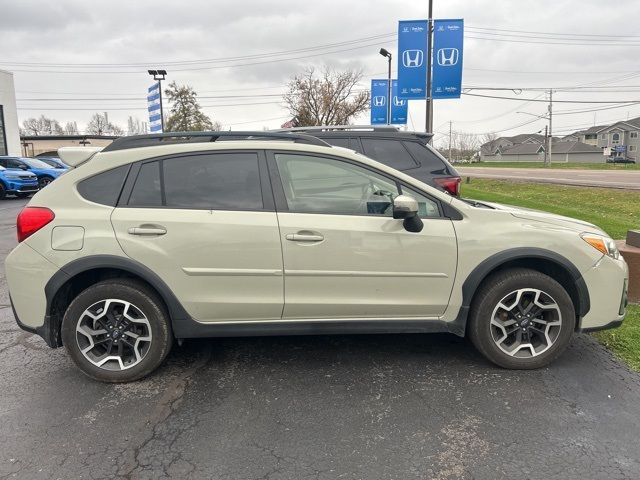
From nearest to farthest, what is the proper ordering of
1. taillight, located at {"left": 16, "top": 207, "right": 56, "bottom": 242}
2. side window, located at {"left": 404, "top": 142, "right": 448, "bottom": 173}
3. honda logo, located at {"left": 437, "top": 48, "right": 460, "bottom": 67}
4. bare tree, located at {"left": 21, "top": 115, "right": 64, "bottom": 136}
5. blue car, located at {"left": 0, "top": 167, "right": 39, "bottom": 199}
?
taillight, located at {"left": 16, "top": 207, "right": 56, "bottom": 242} → side window, located at {"left": 404, "top": 142, "right": 448, "bottom": 173} → honda logo, located at {"left": 437, "top": 48, "right": 460, "bottom": 67} → blue car, located at {"left": 0, "top": 167, "right": 39, "bottom": 199} → bare tree, located at {"left": 21, "top": 115, "right": 64, "bottom": 136}

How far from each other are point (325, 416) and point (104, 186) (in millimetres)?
2246

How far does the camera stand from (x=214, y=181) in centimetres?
352

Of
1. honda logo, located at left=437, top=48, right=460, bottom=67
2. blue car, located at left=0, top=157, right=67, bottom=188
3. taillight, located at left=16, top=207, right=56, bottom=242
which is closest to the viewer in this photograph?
taillight, located at left=16, top=207, right=56, bottom=242

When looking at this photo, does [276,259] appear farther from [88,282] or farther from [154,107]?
[154,107]

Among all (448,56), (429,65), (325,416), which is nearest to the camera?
(325,416)

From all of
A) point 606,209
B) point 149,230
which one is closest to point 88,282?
point 149,230

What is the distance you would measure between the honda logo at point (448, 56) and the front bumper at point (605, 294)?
33.4ft

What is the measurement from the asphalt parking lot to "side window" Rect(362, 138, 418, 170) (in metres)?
3.09

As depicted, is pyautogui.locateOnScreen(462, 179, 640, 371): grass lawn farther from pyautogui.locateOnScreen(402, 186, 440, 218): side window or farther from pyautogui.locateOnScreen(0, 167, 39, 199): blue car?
pyautogui.locateOnScreen(0, 167, 39, 199): blue car

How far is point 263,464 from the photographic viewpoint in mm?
2596

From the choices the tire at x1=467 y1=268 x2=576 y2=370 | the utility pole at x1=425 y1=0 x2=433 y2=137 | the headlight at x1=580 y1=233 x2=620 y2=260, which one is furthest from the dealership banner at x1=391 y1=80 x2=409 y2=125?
the tire at x1=467 y1=268 x2=576 y2=370

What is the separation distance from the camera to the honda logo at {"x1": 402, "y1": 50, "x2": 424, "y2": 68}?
12.9 metres

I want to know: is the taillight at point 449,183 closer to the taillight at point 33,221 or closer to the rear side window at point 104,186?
the rear side window at point 104,186

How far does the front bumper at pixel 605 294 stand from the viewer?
3.55 metres
